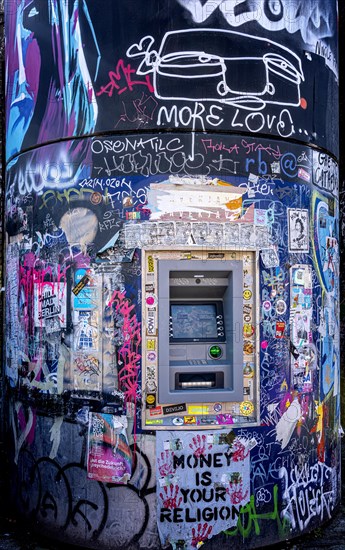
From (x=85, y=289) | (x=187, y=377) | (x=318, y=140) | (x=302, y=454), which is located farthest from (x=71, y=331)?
(x=318, y=140)

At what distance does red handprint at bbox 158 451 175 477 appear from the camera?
469 cm

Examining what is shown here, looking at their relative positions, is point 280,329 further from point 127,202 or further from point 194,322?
point 127,202

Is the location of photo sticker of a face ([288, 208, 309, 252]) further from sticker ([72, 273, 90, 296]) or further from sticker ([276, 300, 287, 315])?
sticker ([72, 273, 90, 296])

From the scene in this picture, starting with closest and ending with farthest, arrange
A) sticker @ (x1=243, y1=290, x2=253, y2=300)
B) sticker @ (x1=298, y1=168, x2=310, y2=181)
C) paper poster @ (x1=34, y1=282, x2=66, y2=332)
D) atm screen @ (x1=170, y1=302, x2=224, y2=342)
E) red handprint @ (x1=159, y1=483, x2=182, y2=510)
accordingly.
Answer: red handprint @ (x1=159, y1=483, x2=182, y2=510), atm screen @ (x1=170, y1=302, x2=224, y2=342), sticker @ (x1=243, y1=290, x2=253, y2=300), paper poster @ (x1=34, y1=282, x2=66, y2=332), sticker @ (x1=298, y1=168, x2=310, y2=181)

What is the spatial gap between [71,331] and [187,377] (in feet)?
3.49

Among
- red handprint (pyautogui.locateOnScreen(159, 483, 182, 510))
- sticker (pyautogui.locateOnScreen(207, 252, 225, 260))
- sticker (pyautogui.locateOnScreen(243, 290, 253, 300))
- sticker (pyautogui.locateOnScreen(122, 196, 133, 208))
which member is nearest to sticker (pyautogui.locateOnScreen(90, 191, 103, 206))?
sticker (pyautogui.locateOnScreen(122, 196, 133, 208))

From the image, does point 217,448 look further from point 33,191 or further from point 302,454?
point 33,191

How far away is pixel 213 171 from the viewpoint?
480 cm

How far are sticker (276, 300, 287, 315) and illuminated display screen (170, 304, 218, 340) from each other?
1.85ft

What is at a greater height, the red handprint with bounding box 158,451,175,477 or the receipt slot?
the receipt slot

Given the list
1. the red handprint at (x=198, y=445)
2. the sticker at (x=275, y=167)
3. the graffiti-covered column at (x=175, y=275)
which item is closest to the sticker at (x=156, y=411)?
the graffiti-covered column at (x=175, y=275)

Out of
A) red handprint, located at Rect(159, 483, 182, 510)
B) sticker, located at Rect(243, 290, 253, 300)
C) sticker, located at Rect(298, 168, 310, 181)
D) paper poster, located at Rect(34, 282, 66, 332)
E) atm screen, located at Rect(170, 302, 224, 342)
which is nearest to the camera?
red handprint, located at Rect(159, 483, 182, 510)

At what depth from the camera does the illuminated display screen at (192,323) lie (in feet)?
15.7

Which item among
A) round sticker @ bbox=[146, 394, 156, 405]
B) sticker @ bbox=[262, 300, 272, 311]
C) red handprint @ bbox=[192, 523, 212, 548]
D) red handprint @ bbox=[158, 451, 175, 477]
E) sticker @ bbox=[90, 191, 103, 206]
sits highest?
sticker @ bbox=[90, 191, 103, 206]
